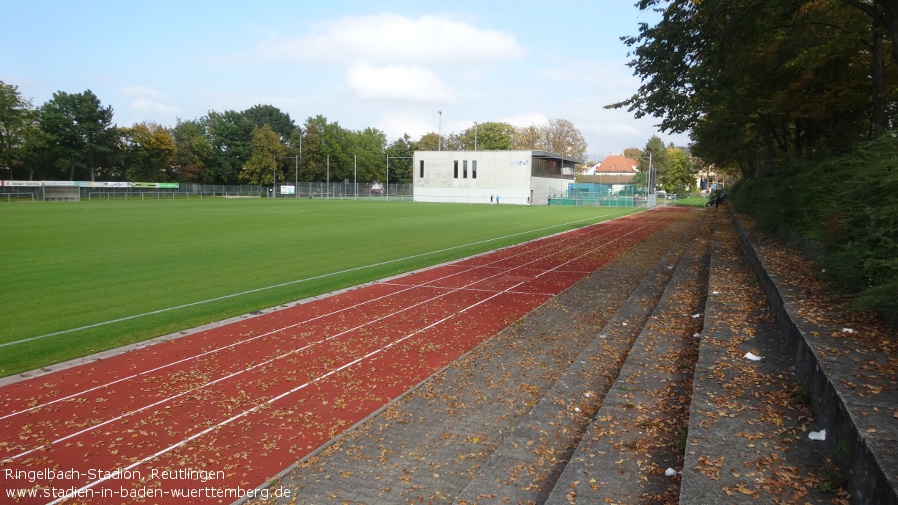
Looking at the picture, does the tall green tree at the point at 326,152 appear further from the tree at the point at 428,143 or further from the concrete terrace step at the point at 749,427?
the concrete terrace step at the point at 749,427

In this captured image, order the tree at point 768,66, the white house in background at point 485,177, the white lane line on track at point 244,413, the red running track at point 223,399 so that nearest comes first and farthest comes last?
1. the white lane line on track at point 244,413
2. the red running track at point 223,399
3. the tree at point 768,66
4. the white house in background at point 485,177

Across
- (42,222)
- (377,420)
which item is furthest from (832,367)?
(42,222)

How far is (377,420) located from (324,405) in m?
0.86

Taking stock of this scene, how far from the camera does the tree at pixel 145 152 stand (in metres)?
87.7

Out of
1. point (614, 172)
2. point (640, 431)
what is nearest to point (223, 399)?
point (640, 431)

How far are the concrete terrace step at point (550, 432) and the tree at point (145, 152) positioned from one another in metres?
94.4

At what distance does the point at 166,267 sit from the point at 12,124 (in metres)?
77.2

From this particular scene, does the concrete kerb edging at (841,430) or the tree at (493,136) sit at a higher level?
the tree at (493,136)

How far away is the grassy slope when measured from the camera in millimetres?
10125

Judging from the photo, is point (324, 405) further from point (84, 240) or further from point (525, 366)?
point (84, 240)

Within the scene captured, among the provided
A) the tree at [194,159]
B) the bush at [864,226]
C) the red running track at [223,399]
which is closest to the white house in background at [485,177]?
the tree at [194,159]

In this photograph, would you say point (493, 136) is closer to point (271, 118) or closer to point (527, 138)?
point (527, 138)

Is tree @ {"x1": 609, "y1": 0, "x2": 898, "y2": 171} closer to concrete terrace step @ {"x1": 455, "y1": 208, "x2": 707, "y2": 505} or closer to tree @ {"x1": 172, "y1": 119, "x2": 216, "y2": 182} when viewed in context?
concrete terrace step @ {"x1": 455, "y1": 208, "x2": 707, "y2": 505}

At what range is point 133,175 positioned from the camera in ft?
296
